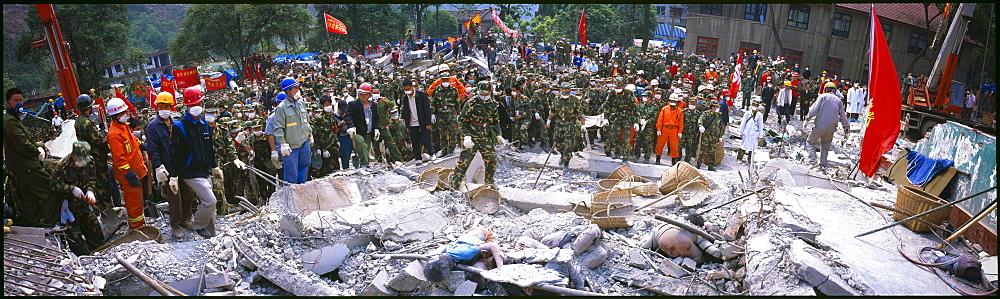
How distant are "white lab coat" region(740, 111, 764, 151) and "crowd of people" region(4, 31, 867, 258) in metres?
0.03

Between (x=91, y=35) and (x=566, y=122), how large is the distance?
2086cm

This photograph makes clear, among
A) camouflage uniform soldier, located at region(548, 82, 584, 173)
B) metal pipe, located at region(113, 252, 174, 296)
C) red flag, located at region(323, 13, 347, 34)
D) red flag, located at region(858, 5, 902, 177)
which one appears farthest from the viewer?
red flag, located at region(323, 13, 347, 34)

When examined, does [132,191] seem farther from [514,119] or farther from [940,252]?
[940,252]

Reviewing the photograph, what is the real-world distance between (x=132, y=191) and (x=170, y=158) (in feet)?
2.23

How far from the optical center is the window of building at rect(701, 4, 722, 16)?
3077 cm

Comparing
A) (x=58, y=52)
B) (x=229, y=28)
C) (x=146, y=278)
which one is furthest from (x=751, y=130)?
(x=229, y=28)

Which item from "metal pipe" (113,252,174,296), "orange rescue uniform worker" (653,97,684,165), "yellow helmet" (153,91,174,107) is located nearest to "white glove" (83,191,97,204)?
"yellow helmet" (153,91,174,107)

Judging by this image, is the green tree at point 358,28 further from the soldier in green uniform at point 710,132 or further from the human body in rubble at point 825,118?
the human body in rubble at point 825,118

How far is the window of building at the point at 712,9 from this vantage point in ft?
101

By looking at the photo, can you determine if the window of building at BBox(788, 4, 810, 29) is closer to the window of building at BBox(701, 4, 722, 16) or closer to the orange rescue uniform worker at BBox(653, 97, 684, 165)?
the window of building at BBox(701, 4, 722, 16)

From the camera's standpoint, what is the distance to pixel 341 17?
35875mm

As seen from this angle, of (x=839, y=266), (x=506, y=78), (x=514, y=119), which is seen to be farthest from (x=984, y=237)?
(x=506, y=78)

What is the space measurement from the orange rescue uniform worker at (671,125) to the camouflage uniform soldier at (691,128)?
328 mm

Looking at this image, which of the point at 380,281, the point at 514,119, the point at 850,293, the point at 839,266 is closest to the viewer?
the point at 850,293
